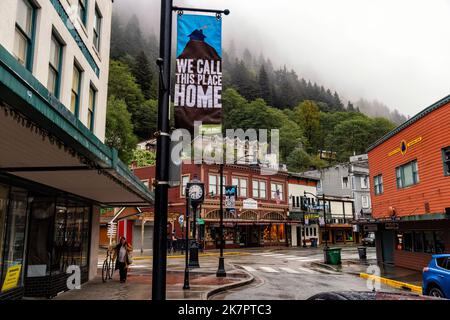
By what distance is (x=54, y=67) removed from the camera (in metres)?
11.6

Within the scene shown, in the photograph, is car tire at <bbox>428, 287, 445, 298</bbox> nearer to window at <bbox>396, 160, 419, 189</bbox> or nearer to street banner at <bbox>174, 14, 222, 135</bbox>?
street banner at <bbox>174, 14, 222, 135</bbox>

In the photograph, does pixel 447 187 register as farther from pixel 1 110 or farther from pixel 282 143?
pixel 282 143

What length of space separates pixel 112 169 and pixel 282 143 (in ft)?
307

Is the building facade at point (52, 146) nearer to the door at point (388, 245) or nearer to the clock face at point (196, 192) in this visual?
the clock face at point (196, 192)

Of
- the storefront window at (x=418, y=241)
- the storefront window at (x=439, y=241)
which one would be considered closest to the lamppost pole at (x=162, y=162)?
the storefront window at (x=439, y=241)

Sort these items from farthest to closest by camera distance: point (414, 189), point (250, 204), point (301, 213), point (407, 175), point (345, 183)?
point (345, 183), point (301, 213), point (250, 204), point (407, 175), point (414, 189)

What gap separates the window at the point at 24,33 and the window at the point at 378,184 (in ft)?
76.9

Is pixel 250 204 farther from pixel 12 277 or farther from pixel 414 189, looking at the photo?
pixel 12 277

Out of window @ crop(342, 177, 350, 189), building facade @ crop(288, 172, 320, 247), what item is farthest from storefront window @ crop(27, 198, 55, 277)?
window @ crop(342, 177, 350, 189)

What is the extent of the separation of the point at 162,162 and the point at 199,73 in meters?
1.55

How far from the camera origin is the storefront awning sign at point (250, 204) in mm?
46750

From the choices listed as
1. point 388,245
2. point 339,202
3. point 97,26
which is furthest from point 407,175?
point 339,202

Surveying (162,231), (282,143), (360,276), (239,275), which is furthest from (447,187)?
(282,143)

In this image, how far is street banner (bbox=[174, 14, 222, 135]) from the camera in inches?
200
